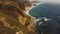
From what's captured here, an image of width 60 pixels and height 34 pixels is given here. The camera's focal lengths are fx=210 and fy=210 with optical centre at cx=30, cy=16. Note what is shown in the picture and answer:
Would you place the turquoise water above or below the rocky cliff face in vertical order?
below

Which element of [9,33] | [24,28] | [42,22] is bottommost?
[42,22]

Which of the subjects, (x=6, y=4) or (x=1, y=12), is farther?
(x=6, y=4)

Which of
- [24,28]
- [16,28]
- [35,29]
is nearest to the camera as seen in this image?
[16,28]

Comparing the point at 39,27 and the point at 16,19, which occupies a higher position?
the point at 16,19

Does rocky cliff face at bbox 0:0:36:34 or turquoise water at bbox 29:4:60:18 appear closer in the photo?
rocky cliff face at bbox 0:0:36:34

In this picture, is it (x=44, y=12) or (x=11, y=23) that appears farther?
(x=44, y=12)

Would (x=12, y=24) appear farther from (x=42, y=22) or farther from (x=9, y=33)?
(x=42, y=22)

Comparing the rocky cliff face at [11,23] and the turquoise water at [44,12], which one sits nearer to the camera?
the rocky cliff face at [11,23]

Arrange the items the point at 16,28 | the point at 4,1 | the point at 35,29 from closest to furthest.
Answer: the point at 16,28 < the point at 35,29 < the point at 4,1

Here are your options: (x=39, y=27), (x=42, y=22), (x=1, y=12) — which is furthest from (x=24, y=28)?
(x=42, y=22)

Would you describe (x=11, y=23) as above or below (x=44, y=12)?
above

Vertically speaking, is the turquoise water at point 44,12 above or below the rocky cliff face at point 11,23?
below
